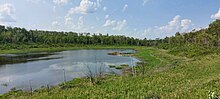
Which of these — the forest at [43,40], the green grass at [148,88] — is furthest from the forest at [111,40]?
the green grass at [148,88]

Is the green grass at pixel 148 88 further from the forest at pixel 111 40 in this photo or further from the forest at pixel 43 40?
the forest at pixel 43 40

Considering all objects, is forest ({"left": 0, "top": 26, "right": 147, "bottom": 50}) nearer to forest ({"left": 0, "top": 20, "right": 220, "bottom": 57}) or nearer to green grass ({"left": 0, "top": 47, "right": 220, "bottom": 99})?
forest ({"left": 0, "top": 20, "right": 220, "bottom": 57})

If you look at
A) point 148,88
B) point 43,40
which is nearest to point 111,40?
point 43,40

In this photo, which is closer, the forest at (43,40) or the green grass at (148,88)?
the green grass at (148,88)

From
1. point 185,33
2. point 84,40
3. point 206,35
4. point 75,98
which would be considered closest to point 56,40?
point 84,40

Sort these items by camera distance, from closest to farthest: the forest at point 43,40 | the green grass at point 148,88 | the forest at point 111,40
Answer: the green grass at point 148,88, the forest at point 111,40, the forest at point 43,40

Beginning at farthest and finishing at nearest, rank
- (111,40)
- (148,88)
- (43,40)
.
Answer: (111,40) < (43,40) < (148,88)

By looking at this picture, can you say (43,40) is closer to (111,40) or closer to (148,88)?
(111,40)

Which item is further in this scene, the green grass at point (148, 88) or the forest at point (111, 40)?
the forest at point (111, 40)

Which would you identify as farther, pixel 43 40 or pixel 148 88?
pixel 43 40

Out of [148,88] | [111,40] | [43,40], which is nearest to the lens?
[148,88]

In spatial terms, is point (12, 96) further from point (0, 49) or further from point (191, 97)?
point (0, 49)

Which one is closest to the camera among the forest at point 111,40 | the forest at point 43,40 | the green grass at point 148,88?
the green grass at point 148,88

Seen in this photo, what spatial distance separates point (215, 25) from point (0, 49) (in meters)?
86.8
